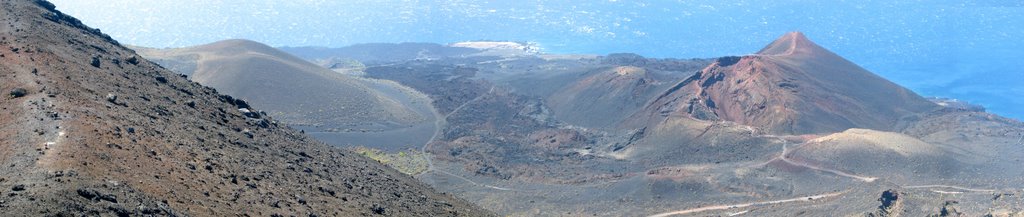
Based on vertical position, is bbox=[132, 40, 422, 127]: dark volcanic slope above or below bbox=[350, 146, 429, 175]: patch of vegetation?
above

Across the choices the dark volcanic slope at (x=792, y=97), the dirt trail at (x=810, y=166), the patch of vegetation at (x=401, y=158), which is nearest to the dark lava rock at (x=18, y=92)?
the patch of vegetation at (x=401, y=158)

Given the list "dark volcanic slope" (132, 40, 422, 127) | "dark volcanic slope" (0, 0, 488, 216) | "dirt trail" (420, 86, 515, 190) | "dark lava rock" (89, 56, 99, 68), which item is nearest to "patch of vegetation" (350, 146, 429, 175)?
"dirt trail" (420, 86, 515, 190)

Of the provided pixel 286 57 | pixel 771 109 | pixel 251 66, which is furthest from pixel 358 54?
pixel 771 109

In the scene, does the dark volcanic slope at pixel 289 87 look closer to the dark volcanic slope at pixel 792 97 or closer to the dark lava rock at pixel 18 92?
the dark volcanic slope at pixel 792 97

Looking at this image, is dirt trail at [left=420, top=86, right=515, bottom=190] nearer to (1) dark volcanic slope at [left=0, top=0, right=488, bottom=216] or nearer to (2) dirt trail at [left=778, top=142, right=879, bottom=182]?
(2) dirt trail at [left=778, top=142, right=879, bottom=182]

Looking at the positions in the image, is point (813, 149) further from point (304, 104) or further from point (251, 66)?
point (251, 66)
